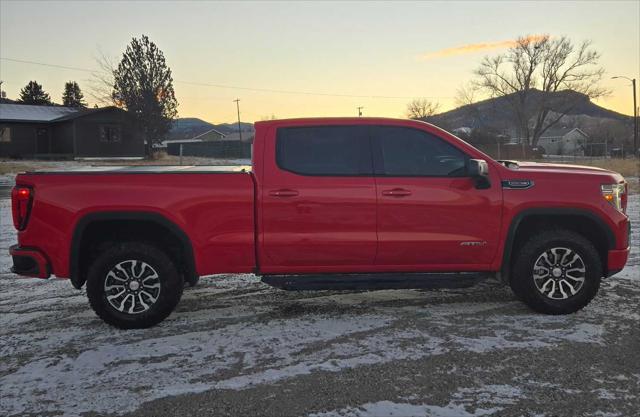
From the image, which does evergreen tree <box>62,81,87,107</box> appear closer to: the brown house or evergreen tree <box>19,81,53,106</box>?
evergreen tree <box>19,81,53,106</box>

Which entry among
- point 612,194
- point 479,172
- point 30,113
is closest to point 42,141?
point 30,113

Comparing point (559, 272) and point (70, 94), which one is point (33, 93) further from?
point (559, 272)

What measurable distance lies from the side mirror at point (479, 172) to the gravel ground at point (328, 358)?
127 cm

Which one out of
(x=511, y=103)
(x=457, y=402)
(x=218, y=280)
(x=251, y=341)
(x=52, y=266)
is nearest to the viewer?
(x=457, y=402)

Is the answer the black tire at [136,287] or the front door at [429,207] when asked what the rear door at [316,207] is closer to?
the front door at [429,207]

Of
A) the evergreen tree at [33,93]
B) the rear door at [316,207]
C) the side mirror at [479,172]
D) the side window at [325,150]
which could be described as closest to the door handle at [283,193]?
the rear door at [316,207]

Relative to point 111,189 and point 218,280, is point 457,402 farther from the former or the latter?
point 218,280

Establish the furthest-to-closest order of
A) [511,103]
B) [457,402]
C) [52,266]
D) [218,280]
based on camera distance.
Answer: [511,103] → [218,280] → [52,266] → [457,402]

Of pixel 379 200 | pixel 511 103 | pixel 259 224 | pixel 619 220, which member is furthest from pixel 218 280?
pixel 511 103

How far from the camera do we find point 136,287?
4.67m

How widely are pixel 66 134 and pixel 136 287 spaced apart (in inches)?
1676

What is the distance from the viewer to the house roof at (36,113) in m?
40.9

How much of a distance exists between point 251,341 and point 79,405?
1.42 m

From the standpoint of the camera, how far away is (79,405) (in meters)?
3.29
